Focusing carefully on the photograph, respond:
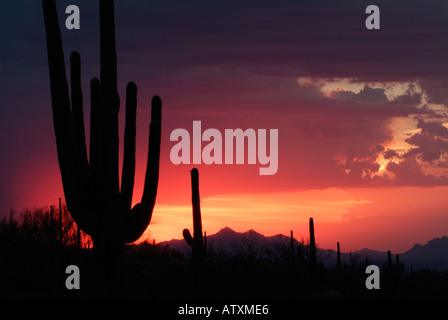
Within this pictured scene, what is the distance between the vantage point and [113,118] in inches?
608

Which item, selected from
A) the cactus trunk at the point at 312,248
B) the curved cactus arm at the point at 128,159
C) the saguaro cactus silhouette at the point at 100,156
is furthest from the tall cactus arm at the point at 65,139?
the cactus trunk at the point at 312,248

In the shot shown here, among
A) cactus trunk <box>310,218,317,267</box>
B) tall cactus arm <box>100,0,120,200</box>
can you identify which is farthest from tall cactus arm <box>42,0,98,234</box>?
cactus trunk <box>310,218,317,267</box>

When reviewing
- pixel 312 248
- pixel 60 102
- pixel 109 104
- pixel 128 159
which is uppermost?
pixel 60 102

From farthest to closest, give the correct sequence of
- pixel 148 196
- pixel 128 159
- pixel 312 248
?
pixel 312 248 < pixel 128 159 < pixel 148 196

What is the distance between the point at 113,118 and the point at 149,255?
1771 centimetres

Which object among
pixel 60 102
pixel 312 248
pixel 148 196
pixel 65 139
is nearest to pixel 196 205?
pixel 312 248

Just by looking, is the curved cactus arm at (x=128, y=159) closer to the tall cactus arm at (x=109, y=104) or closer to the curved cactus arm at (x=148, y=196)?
the curved cactus arm at (x=148, y=196)

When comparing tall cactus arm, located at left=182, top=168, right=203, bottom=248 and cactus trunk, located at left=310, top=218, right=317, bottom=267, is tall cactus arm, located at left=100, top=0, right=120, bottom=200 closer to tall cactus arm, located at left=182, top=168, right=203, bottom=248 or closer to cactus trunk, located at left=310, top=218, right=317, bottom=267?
tall cactus arm, located at left=182, top=168, right=203, bottom=248

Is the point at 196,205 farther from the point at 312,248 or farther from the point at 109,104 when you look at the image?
the point at 109,104

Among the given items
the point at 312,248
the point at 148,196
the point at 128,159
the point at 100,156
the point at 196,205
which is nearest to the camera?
the point at 100,156

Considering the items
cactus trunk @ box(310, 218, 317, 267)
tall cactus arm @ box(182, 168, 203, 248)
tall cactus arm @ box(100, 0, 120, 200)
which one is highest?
tall cactus arm @ box(100, 0, 120, 200)
